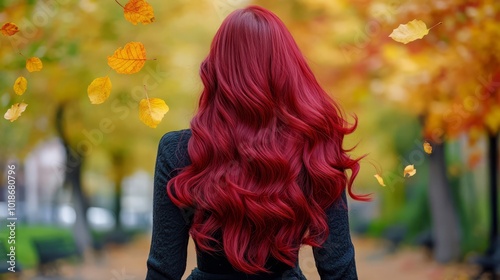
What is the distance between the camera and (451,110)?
8.77 metres

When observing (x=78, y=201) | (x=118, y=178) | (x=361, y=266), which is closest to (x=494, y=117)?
(x=361, y=266)

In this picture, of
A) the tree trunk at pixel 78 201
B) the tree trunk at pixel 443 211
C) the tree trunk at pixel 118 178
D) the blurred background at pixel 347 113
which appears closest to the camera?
Answer: the blurred background at pixel 347 113

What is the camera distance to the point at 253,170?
2.43 metres

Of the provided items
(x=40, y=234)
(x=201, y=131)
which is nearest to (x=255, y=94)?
(x=201, y=131)

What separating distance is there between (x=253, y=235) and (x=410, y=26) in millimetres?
884

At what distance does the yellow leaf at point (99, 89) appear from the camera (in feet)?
8.93

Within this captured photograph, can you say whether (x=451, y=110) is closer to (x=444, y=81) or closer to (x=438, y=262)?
(x=444, y=81)

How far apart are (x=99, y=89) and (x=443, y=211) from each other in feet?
34.7

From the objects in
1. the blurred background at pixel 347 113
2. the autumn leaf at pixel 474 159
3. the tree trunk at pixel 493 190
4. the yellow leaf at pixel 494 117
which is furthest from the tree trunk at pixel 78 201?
the yellow leaf at pixel 494 117

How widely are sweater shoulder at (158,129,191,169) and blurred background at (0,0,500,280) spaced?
4.29 m

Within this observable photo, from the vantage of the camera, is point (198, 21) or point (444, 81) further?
point (198, 21)

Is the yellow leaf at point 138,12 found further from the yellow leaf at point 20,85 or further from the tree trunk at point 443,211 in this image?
the tree trunk at point 443,211

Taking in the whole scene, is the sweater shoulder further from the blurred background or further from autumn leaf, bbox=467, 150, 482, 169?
autumn leaf, bbox=467, 150, 482, 169

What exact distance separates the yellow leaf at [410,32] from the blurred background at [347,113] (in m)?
3.93
